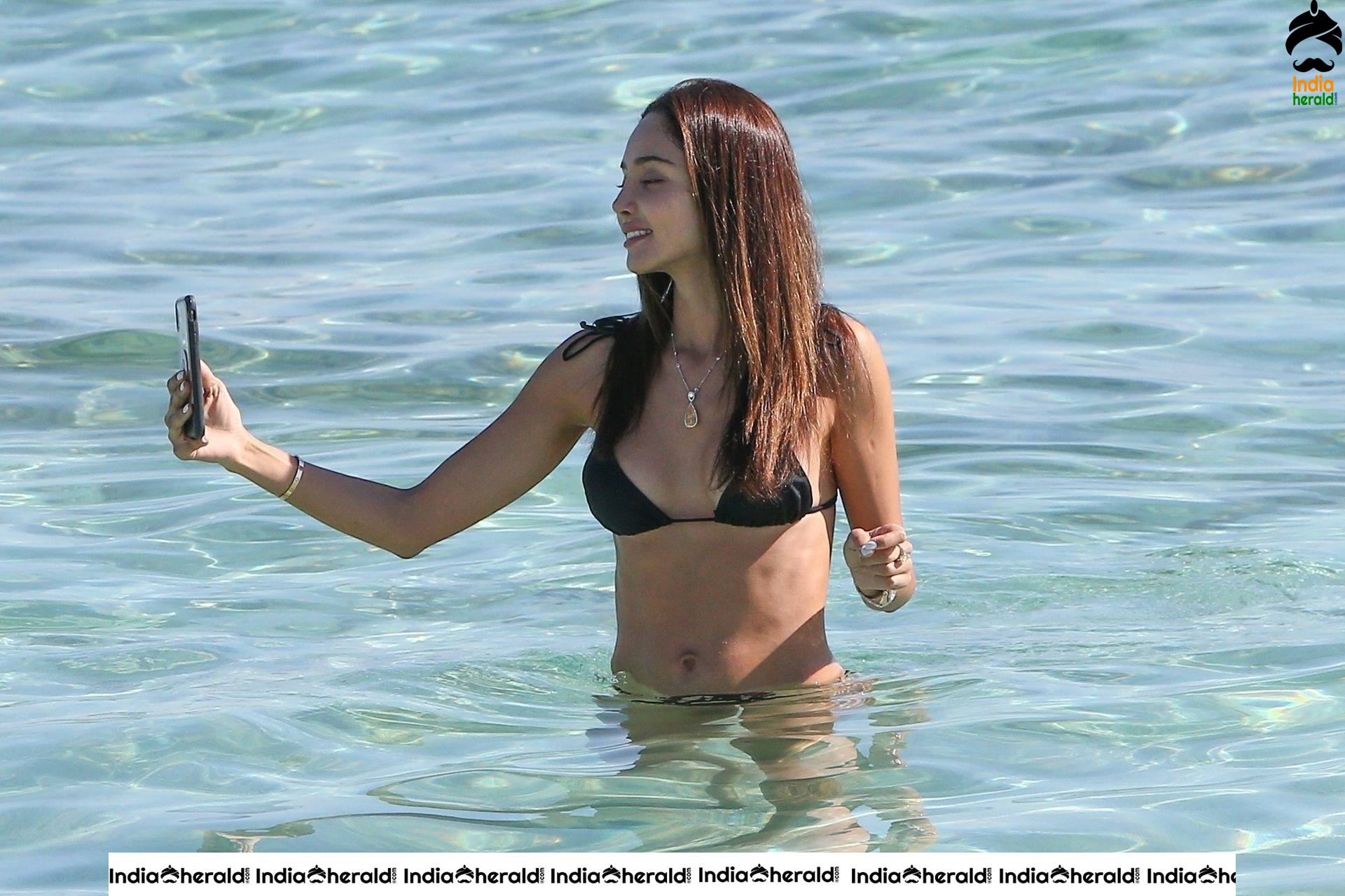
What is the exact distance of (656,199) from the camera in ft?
13.2

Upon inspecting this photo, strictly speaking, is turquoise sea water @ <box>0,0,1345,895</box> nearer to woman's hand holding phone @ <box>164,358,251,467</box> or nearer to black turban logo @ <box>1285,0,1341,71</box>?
black turban logo @ <box>1285,0,1341,71</box>

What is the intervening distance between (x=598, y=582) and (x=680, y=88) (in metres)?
2.26

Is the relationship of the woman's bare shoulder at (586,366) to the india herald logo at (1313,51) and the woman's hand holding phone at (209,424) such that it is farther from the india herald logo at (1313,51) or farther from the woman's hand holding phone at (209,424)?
the india herald logo at (1313,51)

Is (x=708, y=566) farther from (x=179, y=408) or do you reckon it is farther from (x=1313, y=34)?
(x=1313, y=34)

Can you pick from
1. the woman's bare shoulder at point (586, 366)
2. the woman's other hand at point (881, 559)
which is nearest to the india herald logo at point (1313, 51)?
the woman's bare shoulder at point (586, 366)

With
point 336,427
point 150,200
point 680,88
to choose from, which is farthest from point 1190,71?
point 680,88

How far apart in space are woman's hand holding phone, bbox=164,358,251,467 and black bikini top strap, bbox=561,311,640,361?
73 cm

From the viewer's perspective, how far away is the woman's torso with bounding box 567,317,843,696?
4.16 metres

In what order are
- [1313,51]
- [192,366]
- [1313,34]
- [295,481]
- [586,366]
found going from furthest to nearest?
1. [1313,34]
2. [1313,51]
3. [586,366]
4. [295,481]
5. [192,366]

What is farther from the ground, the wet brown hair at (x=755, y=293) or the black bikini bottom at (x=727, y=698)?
the wet brown hair at (x=755, y=293)

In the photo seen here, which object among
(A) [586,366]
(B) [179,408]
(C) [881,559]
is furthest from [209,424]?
(C) [881,559]

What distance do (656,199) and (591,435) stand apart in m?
1.19

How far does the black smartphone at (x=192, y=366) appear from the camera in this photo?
3.64 meters

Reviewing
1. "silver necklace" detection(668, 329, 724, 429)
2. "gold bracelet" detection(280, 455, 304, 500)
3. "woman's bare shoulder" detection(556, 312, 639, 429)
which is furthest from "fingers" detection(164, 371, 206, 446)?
"silver necklace" detection(668, 329, 724, 429)
